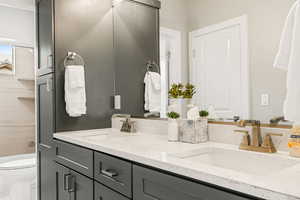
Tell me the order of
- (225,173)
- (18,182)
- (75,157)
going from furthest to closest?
1. (18,182)
2. (75,157)
3. (225,173)

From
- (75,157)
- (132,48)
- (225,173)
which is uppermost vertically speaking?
(132,48)

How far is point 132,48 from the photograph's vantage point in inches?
83.4

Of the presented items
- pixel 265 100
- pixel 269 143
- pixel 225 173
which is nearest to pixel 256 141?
pixel 269 143

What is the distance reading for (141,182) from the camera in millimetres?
998

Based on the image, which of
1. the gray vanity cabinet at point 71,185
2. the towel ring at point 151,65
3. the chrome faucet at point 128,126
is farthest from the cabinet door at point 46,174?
the towel ring at point 151,65

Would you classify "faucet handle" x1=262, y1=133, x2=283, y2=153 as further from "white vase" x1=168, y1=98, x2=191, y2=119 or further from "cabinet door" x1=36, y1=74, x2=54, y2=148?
"cabinet door" x1=36, y1=74, x2=54, y2=148

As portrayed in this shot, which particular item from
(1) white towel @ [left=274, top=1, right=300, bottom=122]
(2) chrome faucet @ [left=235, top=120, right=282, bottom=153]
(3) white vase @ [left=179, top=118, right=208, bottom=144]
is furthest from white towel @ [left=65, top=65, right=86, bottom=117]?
(1) white towel @ [left=274, top=1, right=300, bottom=122]

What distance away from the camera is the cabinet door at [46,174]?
6.18 feet

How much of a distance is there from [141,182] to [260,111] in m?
0.66

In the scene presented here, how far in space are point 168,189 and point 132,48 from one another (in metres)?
1.48

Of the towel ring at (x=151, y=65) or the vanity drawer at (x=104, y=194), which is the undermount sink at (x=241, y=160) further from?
the towel ring at (x=151, y=65)

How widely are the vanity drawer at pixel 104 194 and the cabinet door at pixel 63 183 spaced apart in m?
0.32

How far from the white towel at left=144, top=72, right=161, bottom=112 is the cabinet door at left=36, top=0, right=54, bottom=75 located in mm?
752

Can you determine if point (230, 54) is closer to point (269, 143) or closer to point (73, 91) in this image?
point (269, 143)
